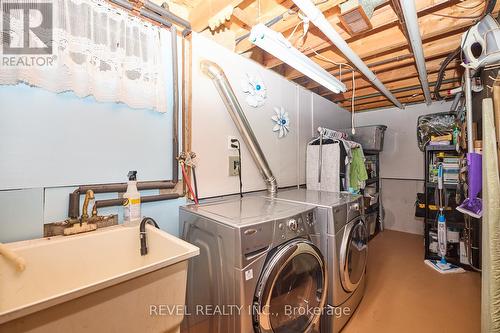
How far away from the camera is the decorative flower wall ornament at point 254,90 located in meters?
2.21

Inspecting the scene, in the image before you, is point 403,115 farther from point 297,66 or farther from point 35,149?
point 35,149

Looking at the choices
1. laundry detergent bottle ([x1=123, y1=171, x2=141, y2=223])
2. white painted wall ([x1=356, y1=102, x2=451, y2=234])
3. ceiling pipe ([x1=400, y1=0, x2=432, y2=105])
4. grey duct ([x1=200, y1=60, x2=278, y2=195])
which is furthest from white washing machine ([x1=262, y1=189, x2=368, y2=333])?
white painted wall ([x1=356, y1=102, x2=451, y2=234])

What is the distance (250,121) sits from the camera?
2.28 meters

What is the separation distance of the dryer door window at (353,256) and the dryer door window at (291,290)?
0.27m

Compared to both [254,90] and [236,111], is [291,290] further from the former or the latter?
[254,90]

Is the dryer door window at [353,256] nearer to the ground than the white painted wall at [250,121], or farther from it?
nearer to the ground

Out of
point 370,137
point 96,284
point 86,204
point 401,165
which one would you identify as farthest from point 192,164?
point 401,165

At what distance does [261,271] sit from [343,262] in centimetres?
80

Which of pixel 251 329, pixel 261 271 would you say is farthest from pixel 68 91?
pixel 251 329

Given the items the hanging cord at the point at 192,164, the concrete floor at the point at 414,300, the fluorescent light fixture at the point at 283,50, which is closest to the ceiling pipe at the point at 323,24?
the fluorescent light fixture at the point at 283,50

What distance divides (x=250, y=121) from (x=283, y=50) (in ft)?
2.87

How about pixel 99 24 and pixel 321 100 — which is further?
pixel 321 100

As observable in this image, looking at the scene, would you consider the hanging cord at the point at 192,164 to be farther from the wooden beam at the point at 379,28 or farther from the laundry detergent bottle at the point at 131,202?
the wooden beam at the point at 379,28

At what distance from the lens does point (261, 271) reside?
1.18 metres
